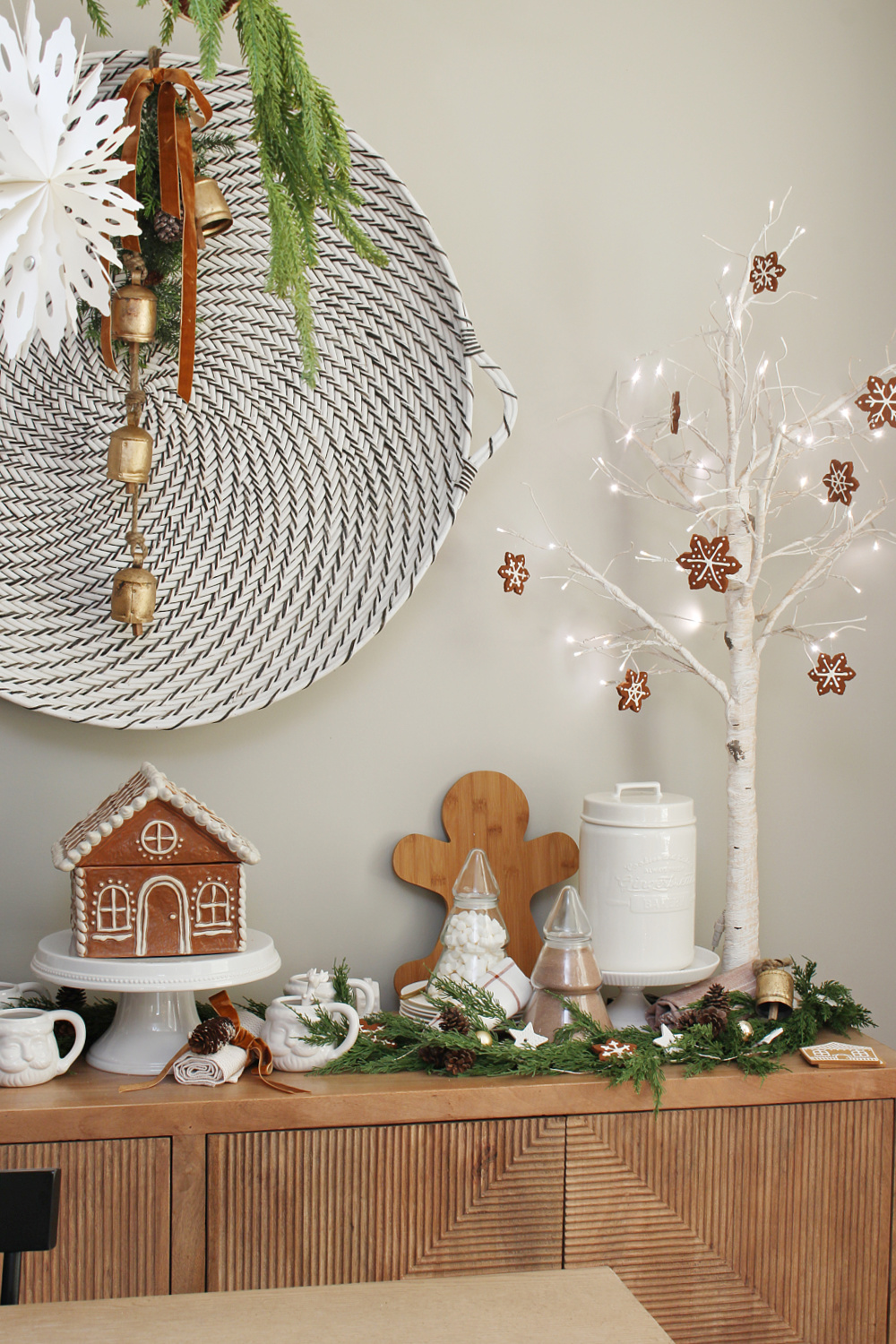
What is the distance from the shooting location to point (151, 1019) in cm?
120

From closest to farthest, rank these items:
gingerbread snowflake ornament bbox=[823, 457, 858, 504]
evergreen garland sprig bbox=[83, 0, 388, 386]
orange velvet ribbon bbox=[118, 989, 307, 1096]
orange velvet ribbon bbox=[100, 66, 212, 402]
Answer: evergreen garland sprig bbox=[83, 0, 388, 386] → orange velvet ribbon bbox=[100, 66, 212, 402] → orange velvet ribbon bbox=[118, 989, 307, 1096] → gingerbread snowflake ornament bbox=[823, 457, 858, 504]

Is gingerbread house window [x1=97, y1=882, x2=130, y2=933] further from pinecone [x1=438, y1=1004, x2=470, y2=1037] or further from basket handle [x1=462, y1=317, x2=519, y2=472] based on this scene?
basket handle [x1=462, y1=317, x2=519, y2=472]

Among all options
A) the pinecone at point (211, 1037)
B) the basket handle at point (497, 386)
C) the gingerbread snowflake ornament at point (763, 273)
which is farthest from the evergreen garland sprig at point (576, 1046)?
the gingerbread snowflake ornament at point (763, 273)

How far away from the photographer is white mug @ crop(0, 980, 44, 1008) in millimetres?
1240

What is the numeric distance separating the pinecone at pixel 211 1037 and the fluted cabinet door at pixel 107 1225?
0.10m

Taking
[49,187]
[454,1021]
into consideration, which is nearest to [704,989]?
[454,1021]

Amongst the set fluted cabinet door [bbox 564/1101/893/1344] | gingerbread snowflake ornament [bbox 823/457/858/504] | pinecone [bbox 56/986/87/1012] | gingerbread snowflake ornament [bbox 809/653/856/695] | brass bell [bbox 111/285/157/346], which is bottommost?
fluted cabinet door [bbox 564/1101/893/1344]

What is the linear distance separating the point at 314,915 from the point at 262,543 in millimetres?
515

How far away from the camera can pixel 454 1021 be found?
1209 millimetres

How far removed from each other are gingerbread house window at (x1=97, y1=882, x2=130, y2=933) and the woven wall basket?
265mm

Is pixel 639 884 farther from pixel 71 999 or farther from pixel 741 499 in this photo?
pixel 71 999

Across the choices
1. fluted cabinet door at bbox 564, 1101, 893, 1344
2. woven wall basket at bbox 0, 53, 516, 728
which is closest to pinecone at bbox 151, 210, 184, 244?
woven wall basket at bbox 0, 53, 516, 728

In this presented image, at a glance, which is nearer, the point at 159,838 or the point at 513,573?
the point at 159,838

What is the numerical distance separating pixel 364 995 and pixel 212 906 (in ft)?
0.82
